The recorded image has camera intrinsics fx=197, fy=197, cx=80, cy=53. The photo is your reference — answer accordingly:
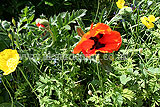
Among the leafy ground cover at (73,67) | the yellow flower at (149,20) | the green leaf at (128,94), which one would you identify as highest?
the yellow flower at (149,20)

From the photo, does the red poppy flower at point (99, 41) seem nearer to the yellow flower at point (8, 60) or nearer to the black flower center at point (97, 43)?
the black flower center at point (97, 43)

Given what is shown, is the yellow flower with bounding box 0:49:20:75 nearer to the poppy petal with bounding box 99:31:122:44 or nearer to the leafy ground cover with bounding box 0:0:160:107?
the leafy ground cover with bounding box 0:0:160:107

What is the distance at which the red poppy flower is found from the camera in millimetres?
991

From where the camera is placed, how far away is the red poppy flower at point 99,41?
99 cm

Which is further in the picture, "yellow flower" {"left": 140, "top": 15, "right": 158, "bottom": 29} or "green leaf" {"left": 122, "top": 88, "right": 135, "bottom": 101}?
"yellow flower" {"left": 140, "top": 15, "right": 158, "bottom": 29}

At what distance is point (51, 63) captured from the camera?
1.25 meters

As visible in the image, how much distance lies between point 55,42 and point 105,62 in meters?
0.33

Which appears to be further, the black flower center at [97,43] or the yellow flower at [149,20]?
the yellow flower at [149,20]

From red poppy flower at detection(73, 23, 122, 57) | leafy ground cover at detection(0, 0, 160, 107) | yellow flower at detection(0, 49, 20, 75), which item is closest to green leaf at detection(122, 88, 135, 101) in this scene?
leafy ground cover at detection(0, 0, 160, 107)

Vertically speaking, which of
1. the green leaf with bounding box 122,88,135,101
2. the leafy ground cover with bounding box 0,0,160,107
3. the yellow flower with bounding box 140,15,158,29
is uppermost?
the yellow flower with bounding box 140,15,158,29

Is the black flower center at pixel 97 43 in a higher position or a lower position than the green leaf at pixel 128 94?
higher

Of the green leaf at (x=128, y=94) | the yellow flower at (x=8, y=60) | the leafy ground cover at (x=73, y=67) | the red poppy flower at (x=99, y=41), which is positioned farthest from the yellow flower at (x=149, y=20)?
the yellow flower at (x=8, y=60)

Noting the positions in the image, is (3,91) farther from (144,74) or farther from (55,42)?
(144,74)

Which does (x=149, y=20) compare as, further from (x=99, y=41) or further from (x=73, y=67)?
(x=73, y=67)
